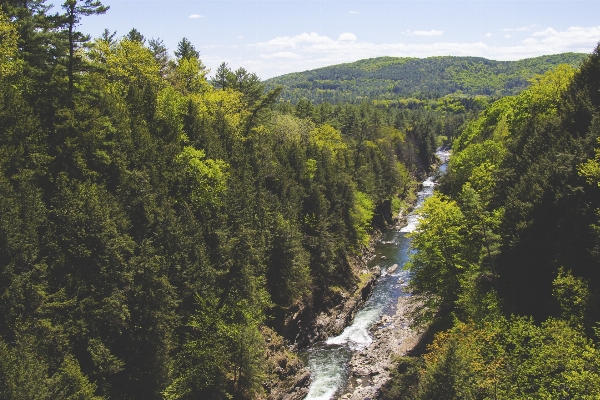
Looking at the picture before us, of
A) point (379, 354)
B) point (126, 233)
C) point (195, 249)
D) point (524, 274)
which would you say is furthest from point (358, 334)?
point (126, 233)

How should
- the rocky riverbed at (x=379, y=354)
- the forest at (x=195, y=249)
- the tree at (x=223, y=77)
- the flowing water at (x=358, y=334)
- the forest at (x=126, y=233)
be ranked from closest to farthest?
the forest at (x=195, y=249) < the forest at (x=126, y=233) < the rocky riverbed at (x=379, y=354) < the flowing water at (x=358, y=334) < the tree at (x=223, y=77)

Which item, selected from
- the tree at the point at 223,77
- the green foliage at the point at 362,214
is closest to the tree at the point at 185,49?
the tree at the point at 223,77

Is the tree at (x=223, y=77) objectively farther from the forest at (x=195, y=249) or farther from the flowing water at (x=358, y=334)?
the flowing water at (x=358, y=334)

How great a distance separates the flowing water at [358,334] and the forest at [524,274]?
310 inches

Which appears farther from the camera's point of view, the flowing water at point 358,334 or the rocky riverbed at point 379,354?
the flowing water at point 358,334

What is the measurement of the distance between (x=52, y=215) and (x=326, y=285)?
33563mm

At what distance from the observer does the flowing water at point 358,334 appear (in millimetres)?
38188

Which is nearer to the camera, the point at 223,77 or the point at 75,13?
the point at 75,13

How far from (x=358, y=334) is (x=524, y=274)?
2235 cm

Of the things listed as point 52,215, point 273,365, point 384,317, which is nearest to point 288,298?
point 273,365

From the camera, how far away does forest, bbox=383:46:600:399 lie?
68.4 feet

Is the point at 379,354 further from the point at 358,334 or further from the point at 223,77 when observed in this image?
the point at 223,77

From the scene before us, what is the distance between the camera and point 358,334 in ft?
153

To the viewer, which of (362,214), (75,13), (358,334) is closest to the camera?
(75,13)
